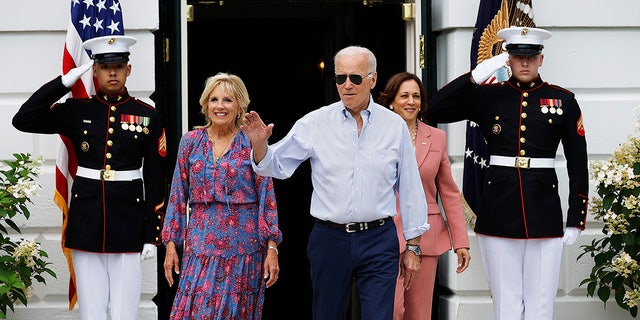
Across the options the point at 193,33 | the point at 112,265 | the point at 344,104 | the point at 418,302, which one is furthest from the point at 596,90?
the point at 193,33

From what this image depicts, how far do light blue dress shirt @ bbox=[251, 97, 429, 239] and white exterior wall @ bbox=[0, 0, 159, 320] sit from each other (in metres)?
1.87

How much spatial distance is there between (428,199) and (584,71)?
1.59 metres

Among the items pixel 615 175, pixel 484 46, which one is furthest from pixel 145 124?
pixel 615 175

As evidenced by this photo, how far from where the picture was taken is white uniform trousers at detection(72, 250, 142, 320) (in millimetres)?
6316

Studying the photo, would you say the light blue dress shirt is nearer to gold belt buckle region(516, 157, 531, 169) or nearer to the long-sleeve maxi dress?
the long-sleeve maxi dress

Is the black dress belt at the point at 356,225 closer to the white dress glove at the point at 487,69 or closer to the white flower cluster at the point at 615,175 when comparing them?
the white dress glove at the point at 487,69

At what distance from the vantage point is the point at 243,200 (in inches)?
243

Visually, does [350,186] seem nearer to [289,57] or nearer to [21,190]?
[21,190]

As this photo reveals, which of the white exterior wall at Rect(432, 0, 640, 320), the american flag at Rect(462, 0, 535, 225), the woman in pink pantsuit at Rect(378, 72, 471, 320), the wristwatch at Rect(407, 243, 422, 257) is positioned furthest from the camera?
the white exterior wall at Rect(432, 0, 640, 320)

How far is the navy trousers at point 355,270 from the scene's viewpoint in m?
5.50

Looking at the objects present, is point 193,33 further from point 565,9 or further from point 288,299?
point 565,9

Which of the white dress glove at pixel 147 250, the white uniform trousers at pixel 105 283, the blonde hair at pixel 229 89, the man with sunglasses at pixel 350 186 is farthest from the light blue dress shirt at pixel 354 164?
the white uniform trousers at pixel 105 283

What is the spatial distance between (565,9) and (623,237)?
1.55 m

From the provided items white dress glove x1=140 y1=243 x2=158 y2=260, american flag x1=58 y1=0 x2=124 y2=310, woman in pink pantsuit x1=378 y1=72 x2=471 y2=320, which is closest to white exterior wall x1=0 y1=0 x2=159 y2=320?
american flag x1=58 y1=0 x2=124 y2=310
